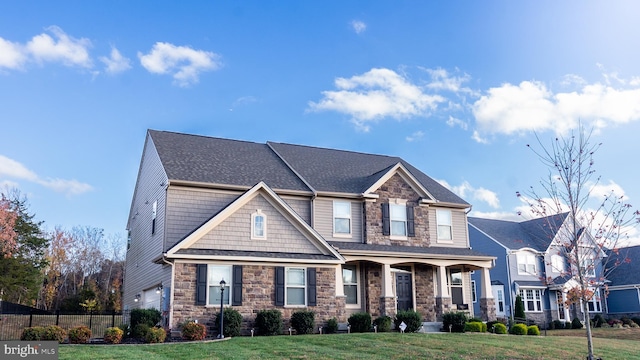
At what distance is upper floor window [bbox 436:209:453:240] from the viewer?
27156mm

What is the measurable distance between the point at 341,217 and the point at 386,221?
2129 millimetres

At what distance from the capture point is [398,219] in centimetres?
2588

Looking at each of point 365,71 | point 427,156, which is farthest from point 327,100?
point 427,156

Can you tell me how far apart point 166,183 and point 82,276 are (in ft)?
101

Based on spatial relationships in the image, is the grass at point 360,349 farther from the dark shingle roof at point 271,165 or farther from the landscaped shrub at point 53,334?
the dark shingle roof at point 271,165

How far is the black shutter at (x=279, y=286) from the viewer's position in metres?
20.6

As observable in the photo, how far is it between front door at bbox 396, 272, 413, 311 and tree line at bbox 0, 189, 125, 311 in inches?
761

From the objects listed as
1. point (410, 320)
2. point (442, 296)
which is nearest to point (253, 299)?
point (410, 320)

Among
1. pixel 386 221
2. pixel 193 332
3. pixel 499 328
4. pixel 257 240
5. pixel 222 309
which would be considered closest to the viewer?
pixel 193 332

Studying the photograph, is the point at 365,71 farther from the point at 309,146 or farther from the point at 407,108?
the point at 309,146

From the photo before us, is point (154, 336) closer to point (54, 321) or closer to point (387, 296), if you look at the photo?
point (54, 321)

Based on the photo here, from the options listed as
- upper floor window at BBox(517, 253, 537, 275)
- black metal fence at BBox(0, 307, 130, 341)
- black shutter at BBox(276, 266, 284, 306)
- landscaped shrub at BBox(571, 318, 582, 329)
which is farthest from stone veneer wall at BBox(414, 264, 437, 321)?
landscaped shrub at BBox(571, 318, 582, 329)

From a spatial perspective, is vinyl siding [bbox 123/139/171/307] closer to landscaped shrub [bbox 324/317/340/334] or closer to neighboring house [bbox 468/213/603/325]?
landscaped shrub [bbox 324/317/340/334]

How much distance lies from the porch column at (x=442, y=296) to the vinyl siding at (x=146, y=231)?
38.8ft
